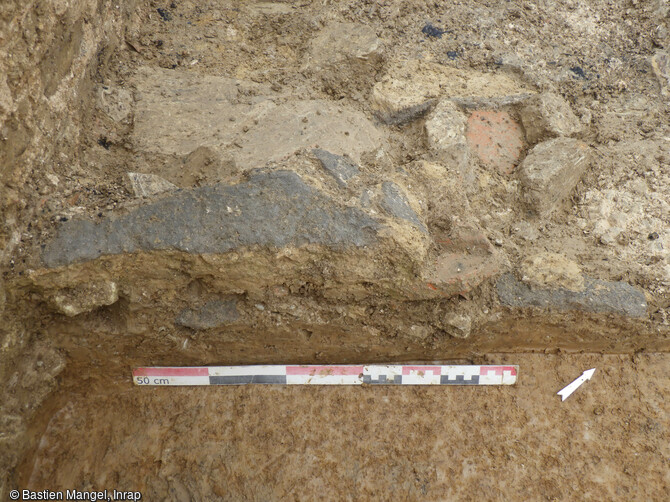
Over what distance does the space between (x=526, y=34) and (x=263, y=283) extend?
82.4 inches

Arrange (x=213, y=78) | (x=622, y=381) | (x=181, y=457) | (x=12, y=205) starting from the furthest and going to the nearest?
(x=213, y=78), (x=622, y=381), (x=181, y=457), (x=12, y=205)

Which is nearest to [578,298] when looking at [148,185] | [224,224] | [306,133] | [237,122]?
[306,133]

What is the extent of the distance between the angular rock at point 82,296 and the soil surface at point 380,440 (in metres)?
0.58

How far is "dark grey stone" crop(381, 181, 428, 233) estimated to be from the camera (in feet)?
6.69

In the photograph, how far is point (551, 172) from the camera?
2387 mm

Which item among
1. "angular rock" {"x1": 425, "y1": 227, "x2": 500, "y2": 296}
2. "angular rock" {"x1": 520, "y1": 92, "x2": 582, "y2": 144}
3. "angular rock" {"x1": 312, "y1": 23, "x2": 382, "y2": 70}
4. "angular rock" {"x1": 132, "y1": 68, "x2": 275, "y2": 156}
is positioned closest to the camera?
"angular rock" {"x1": 425, "y1": 227, "x2": 500, "y2": 296}

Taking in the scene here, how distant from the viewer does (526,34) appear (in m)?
3.01

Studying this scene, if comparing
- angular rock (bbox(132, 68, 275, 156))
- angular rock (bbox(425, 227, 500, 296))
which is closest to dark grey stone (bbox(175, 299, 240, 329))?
angular rock (bbox(132, 68, 275, 156))

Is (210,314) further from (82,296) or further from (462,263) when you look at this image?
(462,263)

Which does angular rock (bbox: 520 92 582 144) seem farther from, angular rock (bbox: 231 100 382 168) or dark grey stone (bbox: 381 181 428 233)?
dark grey stone (bbox: 381 181 428 233)

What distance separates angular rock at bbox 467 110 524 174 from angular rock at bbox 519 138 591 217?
0.30 feet

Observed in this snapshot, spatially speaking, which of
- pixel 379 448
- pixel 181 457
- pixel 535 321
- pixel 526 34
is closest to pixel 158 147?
pixel 181 457

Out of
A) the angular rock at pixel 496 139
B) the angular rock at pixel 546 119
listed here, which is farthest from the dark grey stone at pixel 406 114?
the angular rock at pixel 546 119

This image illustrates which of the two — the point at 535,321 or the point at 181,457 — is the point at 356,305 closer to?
the point at 535,321
